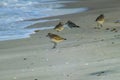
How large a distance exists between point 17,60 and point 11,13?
10.6 metres

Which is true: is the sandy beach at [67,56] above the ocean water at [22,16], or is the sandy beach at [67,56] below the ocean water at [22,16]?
above

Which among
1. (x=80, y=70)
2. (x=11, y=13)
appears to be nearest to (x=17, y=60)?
(x=80, y=70)

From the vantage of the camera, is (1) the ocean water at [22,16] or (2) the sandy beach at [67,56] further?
(1) the ocean water at [22,16]

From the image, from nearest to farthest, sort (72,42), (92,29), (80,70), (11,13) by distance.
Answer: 1. (80,70)
2. (72,42)
3. (92,29)
4. (11,13)

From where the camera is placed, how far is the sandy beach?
25.6 ft

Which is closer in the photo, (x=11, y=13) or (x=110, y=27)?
(x=110, y=27)

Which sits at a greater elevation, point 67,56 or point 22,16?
point 67,56

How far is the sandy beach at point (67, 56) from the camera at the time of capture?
7.81 m

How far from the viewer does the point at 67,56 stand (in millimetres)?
9703

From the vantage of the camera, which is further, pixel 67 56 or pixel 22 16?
pixel 22 16

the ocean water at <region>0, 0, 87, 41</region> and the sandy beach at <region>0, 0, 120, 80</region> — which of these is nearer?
the sandy beach at <region>0, 0, 120, 80</region>

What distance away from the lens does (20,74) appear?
839 cm

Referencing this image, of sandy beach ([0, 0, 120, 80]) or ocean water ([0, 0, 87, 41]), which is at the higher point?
sandy beach ([0, 0, 120, 80])

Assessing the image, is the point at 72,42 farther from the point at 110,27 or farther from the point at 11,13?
the point at 11,13
